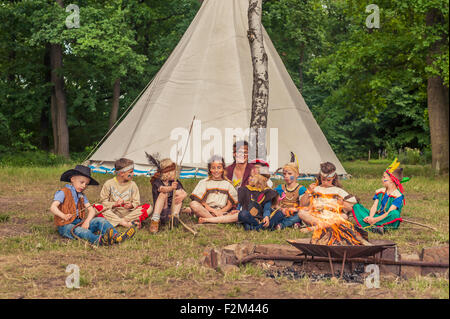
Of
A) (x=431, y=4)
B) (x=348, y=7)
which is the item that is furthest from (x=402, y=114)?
(x=431, y=4)

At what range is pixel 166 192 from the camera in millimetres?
6375

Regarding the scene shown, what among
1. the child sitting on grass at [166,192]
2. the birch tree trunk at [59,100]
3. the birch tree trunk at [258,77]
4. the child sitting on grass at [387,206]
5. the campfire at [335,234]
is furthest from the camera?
the birch tree trunk at [59,100]

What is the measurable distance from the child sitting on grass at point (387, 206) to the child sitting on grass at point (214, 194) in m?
1.51

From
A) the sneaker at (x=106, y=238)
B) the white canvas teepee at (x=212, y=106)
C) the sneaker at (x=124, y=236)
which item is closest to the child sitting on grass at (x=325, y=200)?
the sneaker at (x=124, y=236)

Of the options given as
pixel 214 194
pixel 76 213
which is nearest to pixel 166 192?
pixel 214 194

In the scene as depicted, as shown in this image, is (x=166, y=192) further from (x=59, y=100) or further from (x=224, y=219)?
(x=59, y=100)

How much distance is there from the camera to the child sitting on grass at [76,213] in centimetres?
553

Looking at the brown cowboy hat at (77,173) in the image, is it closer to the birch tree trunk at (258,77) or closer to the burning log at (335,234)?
the burning log at (335,234)

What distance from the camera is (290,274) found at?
4.18m

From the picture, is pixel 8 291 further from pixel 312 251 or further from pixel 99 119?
pixel 99 119

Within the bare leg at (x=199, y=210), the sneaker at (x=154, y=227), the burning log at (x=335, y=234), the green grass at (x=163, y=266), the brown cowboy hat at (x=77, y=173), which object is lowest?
the green grass at (x=163, y=266)

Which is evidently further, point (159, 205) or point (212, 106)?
point (212, 106)

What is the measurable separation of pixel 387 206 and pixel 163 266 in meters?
2.82

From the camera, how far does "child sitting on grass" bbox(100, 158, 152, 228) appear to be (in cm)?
620
